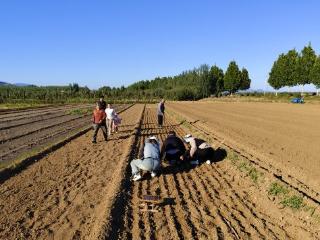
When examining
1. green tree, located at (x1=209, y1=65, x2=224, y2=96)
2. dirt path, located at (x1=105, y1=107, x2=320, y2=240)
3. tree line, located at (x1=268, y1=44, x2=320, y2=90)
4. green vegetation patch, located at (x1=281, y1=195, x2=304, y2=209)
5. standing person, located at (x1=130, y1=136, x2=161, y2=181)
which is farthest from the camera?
green tree, located at (x1=209, y1=65, x2=224, y2=96)

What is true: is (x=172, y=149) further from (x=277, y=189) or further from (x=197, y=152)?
(x=277, y=189)

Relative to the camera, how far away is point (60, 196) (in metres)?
9.89

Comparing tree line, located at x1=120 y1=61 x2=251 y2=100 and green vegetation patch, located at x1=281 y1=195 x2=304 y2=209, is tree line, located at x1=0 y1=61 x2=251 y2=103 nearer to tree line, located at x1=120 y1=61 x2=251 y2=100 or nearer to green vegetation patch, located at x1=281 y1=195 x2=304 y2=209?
tree line, located at x1=120 y1=61 x2=251 y2=100

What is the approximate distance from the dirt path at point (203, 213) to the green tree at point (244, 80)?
328 feet

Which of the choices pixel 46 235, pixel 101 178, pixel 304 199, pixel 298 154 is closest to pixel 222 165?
pixel 298 154

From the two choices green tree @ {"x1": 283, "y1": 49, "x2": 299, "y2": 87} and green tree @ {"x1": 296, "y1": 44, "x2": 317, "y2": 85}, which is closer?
green tree @ {"x1": 296, "y1": 44, "x2": 317, "y2": 85}

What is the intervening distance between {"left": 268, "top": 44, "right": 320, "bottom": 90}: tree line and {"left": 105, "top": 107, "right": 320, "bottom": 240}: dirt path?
63464 mm

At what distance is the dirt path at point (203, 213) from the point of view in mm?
7500

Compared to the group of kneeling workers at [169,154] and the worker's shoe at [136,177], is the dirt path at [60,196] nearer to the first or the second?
the worker's shoe at [136,177]

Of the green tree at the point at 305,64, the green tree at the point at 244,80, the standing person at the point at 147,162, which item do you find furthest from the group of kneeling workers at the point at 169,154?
the green tree at the point at 244,80

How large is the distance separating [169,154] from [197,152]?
1238mm

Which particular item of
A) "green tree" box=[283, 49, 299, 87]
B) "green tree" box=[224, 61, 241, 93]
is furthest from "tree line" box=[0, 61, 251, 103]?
"green tree" box=[283, 49, 299, 87]

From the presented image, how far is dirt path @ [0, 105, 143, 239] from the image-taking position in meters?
7.63

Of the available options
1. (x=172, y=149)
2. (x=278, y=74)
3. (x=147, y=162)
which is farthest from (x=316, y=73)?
(x=147, y=162)
